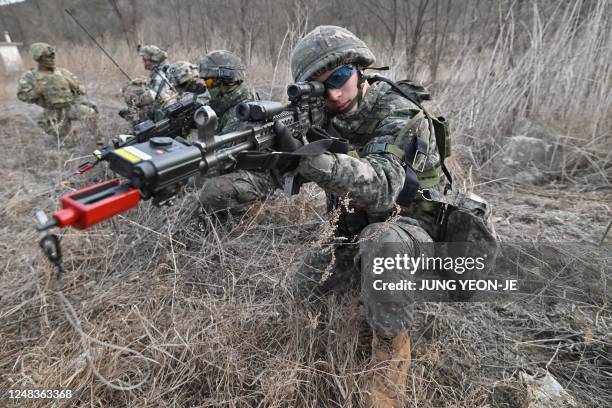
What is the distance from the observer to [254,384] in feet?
5.53

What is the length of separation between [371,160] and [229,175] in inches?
75.3

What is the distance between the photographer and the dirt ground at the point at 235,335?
1671 millimetres

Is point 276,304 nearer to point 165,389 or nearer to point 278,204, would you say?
point 165,389

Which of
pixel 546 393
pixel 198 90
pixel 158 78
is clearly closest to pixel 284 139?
pixel 546 393

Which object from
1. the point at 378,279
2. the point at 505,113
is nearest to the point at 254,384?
the point at 378,279

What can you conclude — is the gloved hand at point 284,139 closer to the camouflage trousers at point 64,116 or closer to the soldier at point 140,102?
the soldier at point 140,102

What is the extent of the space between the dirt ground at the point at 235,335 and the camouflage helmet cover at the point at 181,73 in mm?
2531

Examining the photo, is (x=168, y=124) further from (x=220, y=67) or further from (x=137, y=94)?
(x=137, y=94)

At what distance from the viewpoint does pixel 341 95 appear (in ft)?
6.10

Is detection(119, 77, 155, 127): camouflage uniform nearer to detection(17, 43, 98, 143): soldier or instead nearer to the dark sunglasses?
detection(17, 43, 98, 143): soldier

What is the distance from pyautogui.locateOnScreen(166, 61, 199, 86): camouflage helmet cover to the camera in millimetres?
4699

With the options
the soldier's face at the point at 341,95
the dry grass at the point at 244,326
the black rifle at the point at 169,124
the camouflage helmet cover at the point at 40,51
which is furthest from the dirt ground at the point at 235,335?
the camouflage helmet cover at the point at 40,51

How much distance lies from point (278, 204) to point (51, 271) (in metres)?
1.68

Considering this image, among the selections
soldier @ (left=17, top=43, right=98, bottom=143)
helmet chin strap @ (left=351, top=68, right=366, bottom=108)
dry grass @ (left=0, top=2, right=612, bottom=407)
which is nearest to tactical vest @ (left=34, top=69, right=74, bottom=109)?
soldier @ (left=17, top=43, right=98, bottom=143)
